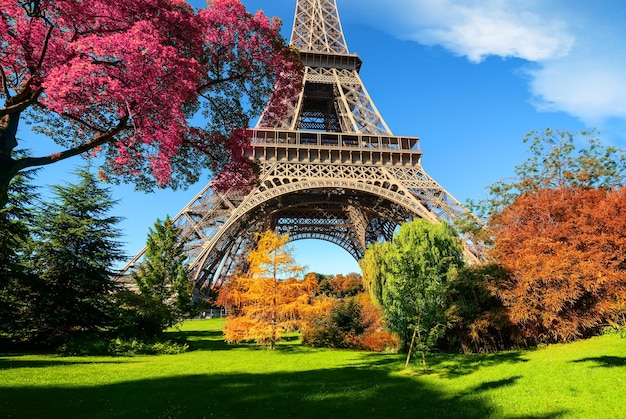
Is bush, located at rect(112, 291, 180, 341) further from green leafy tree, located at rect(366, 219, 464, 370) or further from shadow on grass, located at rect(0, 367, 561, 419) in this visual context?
green leafy tree, located at rect(366, 219, 464, 370)

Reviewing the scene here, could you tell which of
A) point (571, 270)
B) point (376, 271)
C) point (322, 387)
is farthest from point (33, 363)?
point (571, 270)

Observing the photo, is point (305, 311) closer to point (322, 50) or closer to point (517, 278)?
point (517, 278)

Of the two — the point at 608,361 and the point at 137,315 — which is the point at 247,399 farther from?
the point at 137,315

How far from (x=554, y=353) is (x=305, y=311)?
9.39 metres

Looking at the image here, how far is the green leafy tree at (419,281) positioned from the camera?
34.0ft

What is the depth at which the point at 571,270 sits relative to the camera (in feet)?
44.2

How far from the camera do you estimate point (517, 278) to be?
14.6 metres

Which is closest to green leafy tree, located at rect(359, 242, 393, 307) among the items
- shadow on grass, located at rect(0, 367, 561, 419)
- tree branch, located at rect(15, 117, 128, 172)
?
shadow on grass, located at rect(0, 367, 561, 419)

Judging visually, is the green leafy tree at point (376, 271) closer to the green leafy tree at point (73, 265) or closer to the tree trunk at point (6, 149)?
the green leafy tree at point (73, 265)

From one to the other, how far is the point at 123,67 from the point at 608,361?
13472mm

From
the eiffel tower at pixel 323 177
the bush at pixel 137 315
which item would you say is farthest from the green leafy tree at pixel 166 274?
the eiffel tower at pixel 323 177

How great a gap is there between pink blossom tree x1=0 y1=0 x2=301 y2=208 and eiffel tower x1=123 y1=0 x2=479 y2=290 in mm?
14417

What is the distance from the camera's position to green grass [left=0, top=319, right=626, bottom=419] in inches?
249

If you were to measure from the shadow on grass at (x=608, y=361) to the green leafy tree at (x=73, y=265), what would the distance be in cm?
1784
